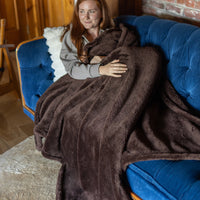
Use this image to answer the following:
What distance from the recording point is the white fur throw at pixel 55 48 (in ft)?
6.16

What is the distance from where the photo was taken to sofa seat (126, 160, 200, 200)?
1130 millimetres

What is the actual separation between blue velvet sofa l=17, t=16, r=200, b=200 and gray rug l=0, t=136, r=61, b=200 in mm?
299

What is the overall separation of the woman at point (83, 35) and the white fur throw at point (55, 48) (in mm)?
76

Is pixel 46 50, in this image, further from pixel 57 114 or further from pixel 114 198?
pixel 114 198

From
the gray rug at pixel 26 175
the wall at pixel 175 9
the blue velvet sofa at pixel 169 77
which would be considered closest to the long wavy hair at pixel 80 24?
the blue velvet sofa at pixel 169 77

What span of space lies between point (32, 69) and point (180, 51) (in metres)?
0.99

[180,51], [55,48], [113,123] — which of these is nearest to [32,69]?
[55,48]

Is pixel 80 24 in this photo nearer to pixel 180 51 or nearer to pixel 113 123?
pixel 180 51

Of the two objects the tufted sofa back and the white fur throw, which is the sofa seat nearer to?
the tufted sofa back

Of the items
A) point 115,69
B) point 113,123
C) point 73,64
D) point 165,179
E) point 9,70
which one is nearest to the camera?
point 165,179

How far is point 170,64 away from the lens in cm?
163

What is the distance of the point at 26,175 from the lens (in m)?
1.79

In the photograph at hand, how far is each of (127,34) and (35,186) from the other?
108 centimetres

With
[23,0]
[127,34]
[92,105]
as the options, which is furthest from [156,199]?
[23,0]
